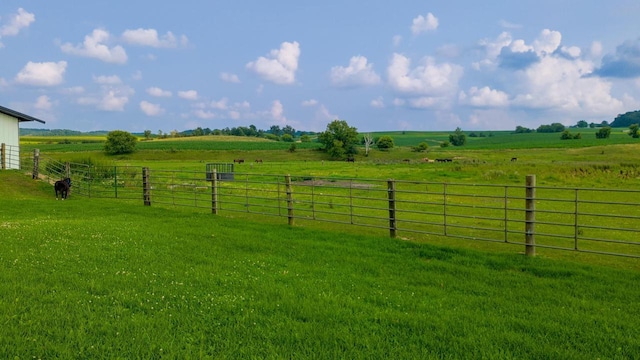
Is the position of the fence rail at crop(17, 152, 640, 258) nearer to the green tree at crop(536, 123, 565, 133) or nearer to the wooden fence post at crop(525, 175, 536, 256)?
the wooden fence post at crop(525, 175, 536, 256)

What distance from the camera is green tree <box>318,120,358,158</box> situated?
89825mm

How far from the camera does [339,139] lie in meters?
94.4

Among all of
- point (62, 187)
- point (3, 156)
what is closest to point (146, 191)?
point (62, 187)

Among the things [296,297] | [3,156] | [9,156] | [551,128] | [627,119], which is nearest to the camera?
[296,297]

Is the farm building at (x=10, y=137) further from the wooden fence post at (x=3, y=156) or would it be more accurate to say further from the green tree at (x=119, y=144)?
the green tree at (x=119, y=144)

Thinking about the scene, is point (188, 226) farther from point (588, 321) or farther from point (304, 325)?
point (588, 321)

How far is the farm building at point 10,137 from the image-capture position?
27766mm

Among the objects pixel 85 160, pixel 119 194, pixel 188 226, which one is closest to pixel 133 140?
pixel 85 160

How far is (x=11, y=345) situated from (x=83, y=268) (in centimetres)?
293

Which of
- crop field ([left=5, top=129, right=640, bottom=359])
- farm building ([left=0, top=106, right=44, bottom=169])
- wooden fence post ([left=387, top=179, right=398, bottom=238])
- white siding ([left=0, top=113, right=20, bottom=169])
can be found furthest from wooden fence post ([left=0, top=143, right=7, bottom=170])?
wooden fence post ([left=387, top=179, right=398, bottom=238])

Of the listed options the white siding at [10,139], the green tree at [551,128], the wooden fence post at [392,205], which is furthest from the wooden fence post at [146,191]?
the green tree at [551,128]

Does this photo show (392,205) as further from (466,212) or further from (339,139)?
(339,139)

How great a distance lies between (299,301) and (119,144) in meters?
85.1

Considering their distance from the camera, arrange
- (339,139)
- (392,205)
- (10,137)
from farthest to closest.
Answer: (339,139), (10,137), (392,205)
